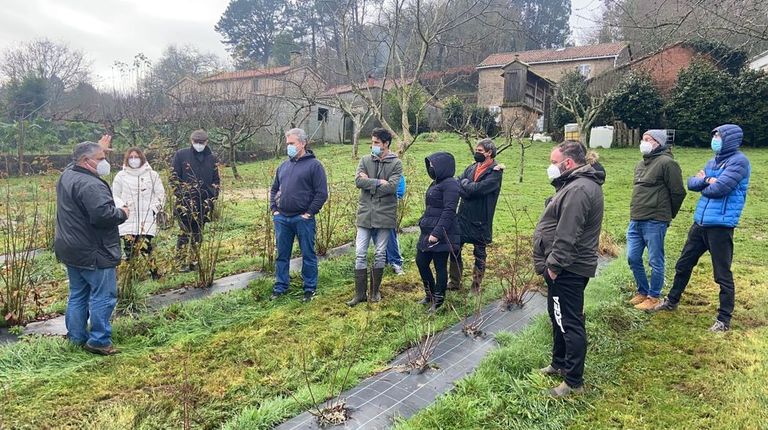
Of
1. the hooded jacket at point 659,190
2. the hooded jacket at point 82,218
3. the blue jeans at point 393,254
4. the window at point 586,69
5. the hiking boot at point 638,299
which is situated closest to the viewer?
the hooded jacket at point 82,218

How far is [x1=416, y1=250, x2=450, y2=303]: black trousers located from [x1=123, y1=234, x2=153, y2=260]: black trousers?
2669 mm

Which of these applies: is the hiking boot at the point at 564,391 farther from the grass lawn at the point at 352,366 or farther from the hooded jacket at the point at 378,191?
the hooded jacket at the point at 378,191

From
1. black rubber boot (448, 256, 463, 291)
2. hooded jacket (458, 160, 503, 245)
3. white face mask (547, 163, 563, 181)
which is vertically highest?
white face mask (547, 163, 563, 181)

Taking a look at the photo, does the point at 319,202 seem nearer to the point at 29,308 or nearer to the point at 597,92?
the point at 29,308

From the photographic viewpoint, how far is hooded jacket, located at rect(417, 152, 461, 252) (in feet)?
14.7

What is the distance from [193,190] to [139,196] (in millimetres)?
661

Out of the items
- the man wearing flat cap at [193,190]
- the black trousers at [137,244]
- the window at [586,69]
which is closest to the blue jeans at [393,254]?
the man wearing flat cap at [193,190]

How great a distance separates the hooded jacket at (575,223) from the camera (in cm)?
296

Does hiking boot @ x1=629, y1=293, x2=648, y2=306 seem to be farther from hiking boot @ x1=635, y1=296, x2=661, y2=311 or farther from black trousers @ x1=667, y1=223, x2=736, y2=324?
black trousers @ x1=667, y1=223, x2=736, y2=324

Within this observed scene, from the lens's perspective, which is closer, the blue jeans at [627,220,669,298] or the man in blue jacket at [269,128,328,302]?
the blue jeans at [627,220,669,298]

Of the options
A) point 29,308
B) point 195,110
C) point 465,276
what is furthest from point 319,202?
point 195,110

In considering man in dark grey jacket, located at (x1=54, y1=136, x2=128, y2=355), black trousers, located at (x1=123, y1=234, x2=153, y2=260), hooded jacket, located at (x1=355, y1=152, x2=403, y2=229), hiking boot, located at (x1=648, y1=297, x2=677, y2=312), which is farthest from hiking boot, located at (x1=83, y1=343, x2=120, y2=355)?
hiking boot, located at (x1=648, y1=297, x2=677, y2=312)

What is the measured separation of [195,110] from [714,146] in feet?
66.7

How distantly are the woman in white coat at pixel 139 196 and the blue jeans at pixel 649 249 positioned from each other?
480 centimetres
